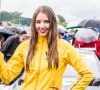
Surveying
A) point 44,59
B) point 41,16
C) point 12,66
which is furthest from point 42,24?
point 12,66

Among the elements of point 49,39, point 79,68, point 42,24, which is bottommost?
point 79,68

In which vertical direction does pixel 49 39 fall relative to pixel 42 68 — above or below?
above

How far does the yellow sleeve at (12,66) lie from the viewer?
422cm

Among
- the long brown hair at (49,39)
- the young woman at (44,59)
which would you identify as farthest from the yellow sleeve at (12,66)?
the long brown hair at (49,39)

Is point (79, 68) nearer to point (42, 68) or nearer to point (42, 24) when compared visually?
Answer: point (42, 68)

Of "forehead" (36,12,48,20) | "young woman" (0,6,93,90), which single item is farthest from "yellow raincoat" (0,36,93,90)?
"forehead" (36,12,48,20)

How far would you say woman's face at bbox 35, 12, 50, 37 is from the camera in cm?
420

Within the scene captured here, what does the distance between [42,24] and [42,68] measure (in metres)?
0.38

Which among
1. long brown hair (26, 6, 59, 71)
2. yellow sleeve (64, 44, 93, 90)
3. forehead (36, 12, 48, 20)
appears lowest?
yellow sleeve (64, 44, 93, 90)

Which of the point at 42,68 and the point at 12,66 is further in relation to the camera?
the point at 12,66

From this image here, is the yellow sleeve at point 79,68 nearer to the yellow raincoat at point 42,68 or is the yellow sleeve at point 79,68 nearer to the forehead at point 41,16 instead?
the yellow raincoat at point 42,68

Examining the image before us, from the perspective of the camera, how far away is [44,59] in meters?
4.17

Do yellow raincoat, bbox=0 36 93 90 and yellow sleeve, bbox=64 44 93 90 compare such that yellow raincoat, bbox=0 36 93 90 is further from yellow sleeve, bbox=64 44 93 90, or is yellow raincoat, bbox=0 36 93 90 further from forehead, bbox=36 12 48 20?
forehead, bbox=36 12 48 20

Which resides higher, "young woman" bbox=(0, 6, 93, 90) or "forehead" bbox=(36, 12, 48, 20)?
"forehead" bbox=(36, 12, 48, 20)
